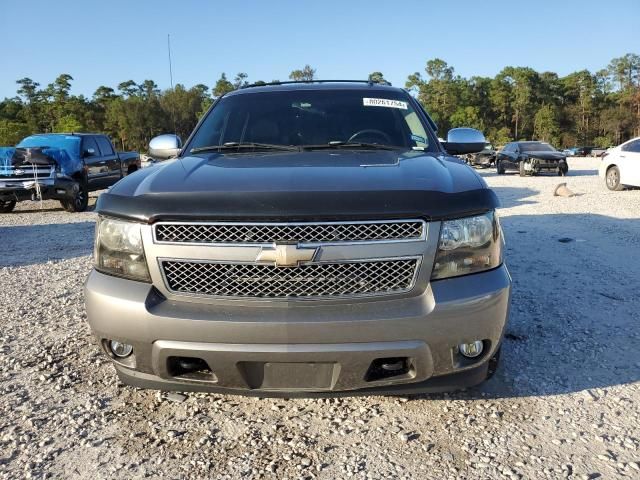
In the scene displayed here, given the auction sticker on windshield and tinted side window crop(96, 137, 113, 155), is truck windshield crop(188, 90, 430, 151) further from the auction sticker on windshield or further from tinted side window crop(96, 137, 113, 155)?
tinted side window crop(96, 137, 113, 155)

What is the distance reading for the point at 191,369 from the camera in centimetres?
224

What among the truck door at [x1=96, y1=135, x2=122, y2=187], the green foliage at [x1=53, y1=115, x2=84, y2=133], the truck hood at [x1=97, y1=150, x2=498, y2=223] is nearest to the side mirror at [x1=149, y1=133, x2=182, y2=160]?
the truck hood at [x1=97, y1=150, x2=498, y2=223]

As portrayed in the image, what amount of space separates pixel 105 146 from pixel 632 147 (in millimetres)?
13679

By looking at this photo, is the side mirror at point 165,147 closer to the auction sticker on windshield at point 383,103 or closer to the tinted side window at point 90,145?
the auction sticker on windshield at point 383,103

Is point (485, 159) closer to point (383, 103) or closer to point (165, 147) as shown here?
point (383, 103)

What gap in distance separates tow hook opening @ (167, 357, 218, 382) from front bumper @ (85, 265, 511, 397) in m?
0.01

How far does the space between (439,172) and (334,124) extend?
46.3 inches

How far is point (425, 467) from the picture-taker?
84.9 inches

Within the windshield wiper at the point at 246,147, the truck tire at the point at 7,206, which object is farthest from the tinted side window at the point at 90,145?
the windshield wiper at the point at 246,147

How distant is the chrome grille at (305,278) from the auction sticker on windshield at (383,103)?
1823mm

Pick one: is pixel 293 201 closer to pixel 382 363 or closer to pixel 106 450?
pixel 382 363

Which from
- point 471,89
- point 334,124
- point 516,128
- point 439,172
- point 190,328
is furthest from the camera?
point 471,89

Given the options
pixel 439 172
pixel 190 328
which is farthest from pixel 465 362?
pixel 190 328

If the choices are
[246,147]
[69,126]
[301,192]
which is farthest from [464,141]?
[69,126]
